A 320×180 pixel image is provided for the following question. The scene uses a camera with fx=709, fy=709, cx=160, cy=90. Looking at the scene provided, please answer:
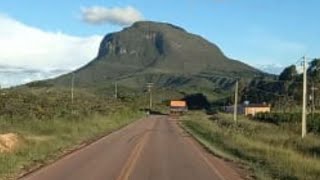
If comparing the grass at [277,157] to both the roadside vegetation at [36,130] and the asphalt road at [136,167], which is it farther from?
the roadside vegetation at [36,130]

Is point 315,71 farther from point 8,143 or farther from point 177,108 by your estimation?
point 8,143

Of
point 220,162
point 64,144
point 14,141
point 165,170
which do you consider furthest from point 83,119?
point 165,170

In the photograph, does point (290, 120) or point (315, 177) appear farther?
point (290, 120)

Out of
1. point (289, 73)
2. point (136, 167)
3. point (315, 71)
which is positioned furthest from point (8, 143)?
point (289, 73)

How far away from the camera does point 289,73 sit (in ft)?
510

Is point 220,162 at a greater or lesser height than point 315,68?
lesser

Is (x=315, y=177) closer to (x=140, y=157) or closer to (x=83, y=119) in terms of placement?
(x=140, y=157)

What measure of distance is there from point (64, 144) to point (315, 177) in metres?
19.6

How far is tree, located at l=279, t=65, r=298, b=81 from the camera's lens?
150 meters

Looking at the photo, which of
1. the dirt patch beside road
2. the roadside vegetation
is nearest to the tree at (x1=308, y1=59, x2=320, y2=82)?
the roadside vegetation

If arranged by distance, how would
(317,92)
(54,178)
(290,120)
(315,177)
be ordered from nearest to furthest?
(54,178) → (315,177) → (290,120) → (317,92)

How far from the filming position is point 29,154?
1128 inches

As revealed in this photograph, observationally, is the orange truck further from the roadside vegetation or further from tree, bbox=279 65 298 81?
the roadside vegetation

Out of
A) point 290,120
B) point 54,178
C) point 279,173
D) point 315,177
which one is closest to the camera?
point 54,178
